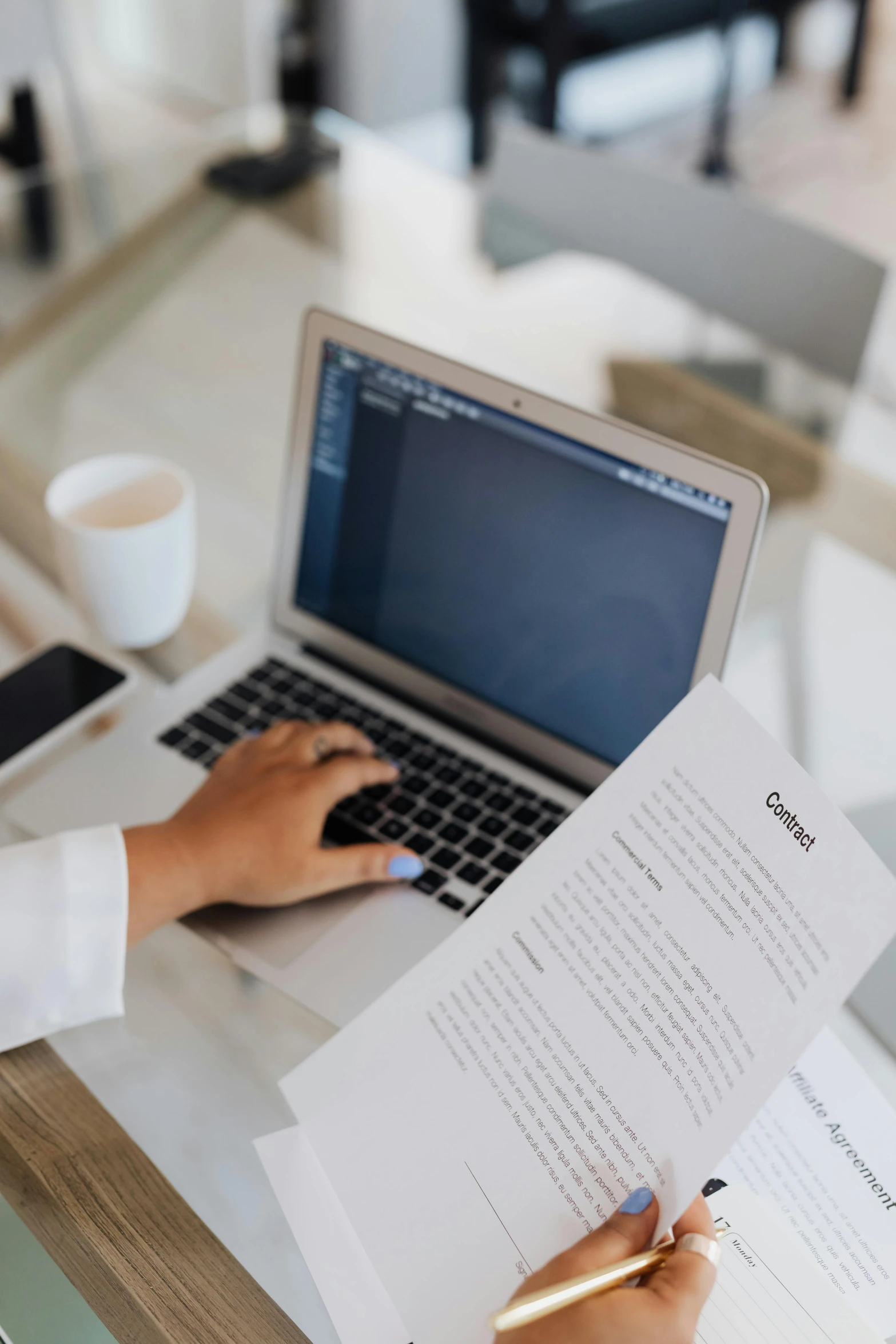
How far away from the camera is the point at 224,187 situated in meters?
1.63

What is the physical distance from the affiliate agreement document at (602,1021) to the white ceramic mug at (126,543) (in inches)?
18.1

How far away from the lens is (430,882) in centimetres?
81

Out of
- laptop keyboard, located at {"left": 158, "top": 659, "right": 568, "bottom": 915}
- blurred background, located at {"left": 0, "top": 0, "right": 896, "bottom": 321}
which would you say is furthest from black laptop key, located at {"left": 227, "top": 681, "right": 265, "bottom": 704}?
blurred background, located at {"left": 0, "top": 0, "right": 896, "bottom": 321}

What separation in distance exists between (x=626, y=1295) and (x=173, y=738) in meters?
0.54

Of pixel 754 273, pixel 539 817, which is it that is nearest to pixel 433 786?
pixel 539 817

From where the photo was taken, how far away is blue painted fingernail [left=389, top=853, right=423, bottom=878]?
0.79 metres

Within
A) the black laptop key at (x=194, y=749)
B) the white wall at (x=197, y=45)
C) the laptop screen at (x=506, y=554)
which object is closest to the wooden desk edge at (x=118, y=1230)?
the black laptop key at (x=194, y=749)

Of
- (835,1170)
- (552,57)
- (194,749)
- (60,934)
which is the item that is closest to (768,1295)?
(835,1170)

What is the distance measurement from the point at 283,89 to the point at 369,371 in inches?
114

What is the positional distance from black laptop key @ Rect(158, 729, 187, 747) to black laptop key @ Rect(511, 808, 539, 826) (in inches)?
10.3

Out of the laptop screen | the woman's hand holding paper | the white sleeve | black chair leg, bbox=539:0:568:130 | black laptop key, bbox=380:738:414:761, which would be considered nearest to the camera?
the woman's hand holding paper

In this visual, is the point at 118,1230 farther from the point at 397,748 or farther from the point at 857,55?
the point at 857,55

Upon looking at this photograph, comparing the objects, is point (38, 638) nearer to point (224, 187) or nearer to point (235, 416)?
point (235, 416)

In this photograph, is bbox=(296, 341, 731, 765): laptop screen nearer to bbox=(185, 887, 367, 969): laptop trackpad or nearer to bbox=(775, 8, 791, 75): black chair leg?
bbox=(185, 887, 367, 969): laptop trackpad
